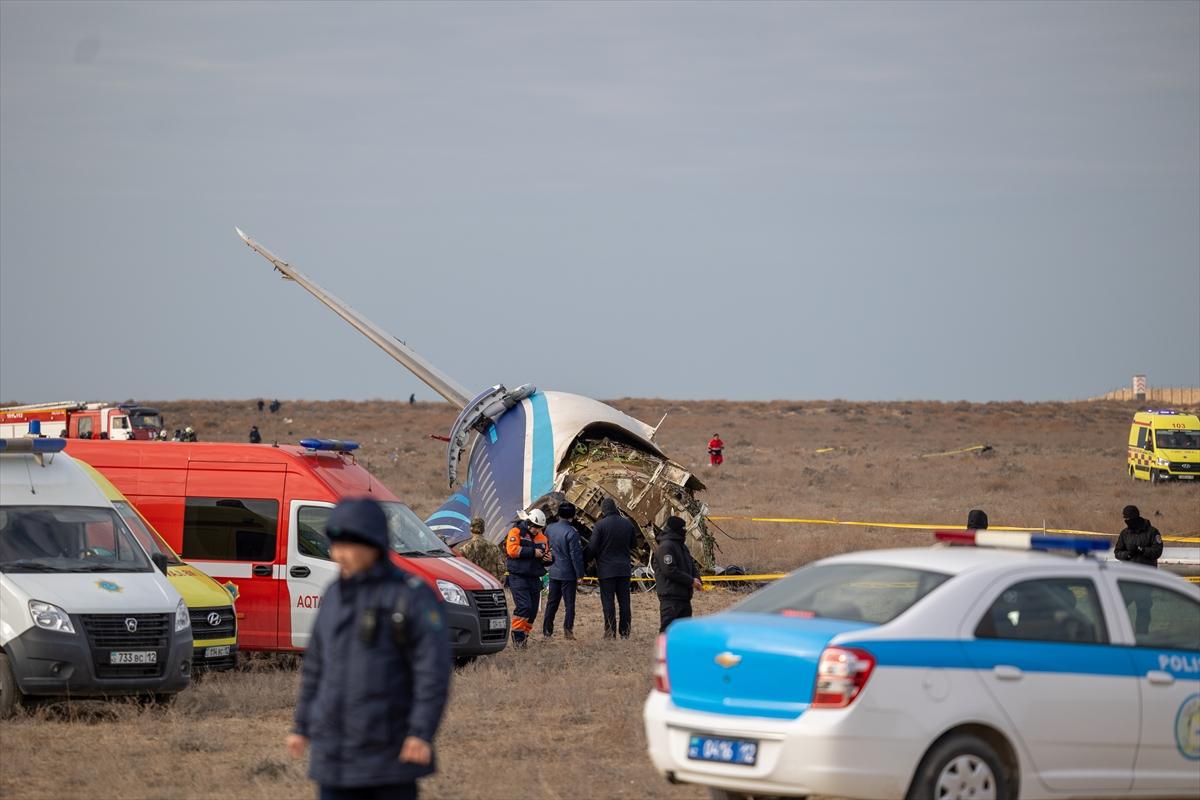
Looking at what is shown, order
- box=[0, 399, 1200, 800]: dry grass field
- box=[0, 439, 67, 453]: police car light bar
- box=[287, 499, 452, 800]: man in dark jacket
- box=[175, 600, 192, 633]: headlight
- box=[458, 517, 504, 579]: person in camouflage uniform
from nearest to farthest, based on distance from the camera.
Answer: box=[287, 499, 452, 800]: man in dark jacket < box=[0, 399, 1200, 800]: dry grass field < box=[175, 600, 192, 633]: headlight < box=[0, 439, 67, 453]: police car light bar < box=[458, 517, 504, 579]: person in camouflage uniform

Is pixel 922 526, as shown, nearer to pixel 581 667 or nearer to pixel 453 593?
pixel 581 667

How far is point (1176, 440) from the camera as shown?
47062 mm

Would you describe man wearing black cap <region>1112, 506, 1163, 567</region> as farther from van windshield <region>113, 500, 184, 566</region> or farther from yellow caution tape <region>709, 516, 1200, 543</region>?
yellow caution tape <region>709, 516, 1200, 543</region>

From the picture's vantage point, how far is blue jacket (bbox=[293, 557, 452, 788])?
589 centimetres

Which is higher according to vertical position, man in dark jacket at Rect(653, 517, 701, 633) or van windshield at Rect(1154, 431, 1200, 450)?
van windshield at Rect(1154, 431, 1200, 450)

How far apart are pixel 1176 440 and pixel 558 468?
29.0m

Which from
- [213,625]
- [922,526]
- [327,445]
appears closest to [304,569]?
Result: [327,445]

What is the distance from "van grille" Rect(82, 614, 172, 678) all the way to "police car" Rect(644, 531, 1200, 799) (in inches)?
226

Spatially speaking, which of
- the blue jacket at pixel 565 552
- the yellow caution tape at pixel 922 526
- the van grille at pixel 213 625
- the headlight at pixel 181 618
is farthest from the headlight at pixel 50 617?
the yellow caution tape at pixel 922 526

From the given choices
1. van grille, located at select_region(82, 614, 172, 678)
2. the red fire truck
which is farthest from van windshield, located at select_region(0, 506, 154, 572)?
the red fire truck

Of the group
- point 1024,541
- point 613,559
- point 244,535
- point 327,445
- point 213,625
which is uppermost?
point 327,445

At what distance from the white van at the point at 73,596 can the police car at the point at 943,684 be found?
5780mm

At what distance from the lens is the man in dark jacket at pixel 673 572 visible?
619 inches

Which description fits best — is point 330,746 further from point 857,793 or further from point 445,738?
point 445,738
